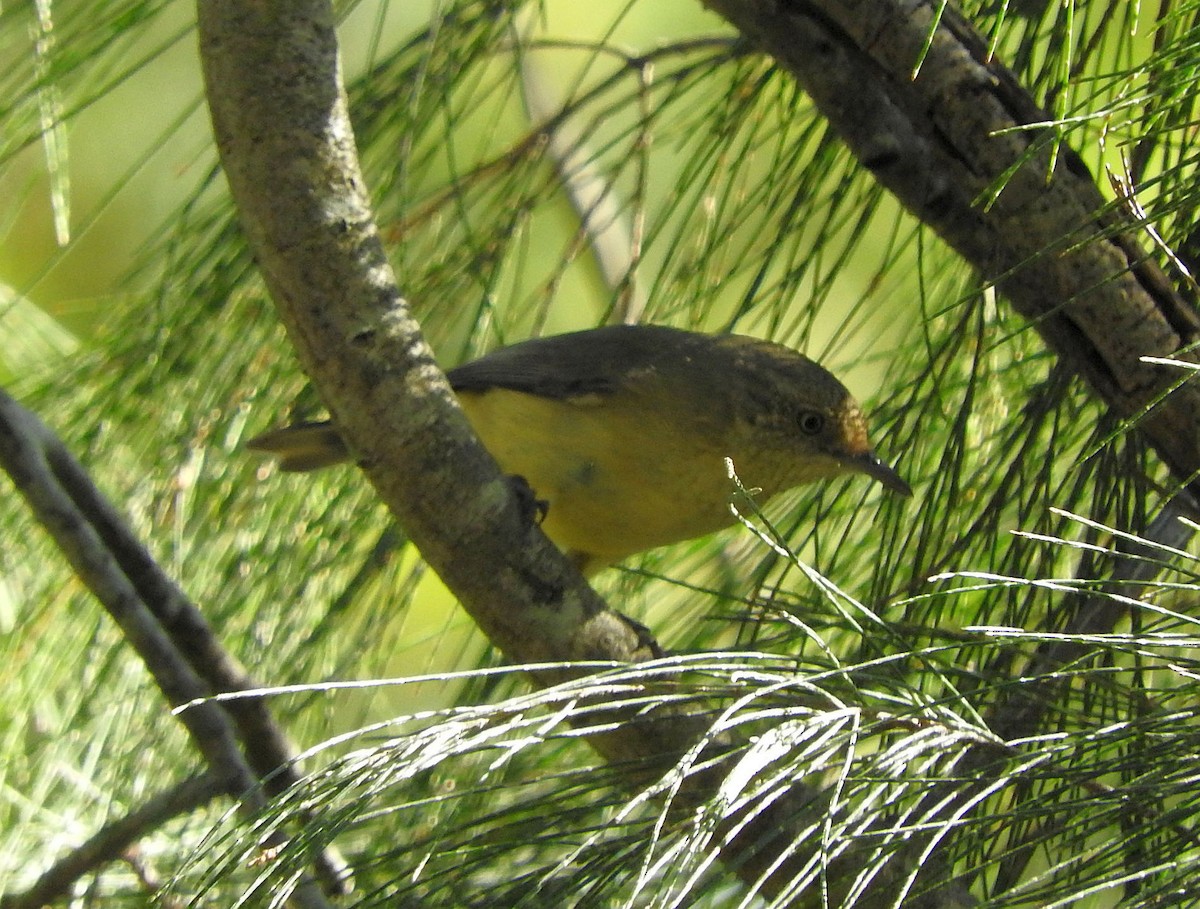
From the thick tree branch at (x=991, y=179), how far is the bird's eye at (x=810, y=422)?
783 millimetres

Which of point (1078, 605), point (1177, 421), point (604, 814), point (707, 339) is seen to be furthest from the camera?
point (707, 339)

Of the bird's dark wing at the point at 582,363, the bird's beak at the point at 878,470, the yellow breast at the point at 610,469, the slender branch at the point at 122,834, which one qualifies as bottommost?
the bird's beak at the point at 878,470

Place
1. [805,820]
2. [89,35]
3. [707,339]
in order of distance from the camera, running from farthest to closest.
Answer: [707,339]
[89,35]
[805,820]

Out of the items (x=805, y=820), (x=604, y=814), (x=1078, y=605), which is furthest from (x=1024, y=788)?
(x=604, y=814)

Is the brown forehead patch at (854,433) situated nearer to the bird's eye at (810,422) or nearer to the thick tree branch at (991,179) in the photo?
the bird's eye at (810,422)

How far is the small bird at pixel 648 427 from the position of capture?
2906 millimetres

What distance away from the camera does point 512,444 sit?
306 centimetres

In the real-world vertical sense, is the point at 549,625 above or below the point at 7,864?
below

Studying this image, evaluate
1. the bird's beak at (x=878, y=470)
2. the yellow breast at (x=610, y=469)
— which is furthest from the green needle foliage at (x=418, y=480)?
the yellow breast at (x=610, y=469)

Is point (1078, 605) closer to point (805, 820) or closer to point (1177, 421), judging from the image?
point (1177, 421)

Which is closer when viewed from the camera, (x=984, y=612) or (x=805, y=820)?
(x=805, y=820)

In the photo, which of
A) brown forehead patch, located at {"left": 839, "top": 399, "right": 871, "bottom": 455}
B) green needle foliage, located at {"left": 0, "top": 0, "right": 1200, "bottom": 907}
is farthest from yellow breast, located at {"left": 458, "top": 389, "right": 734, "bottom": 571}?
brown forehead patch, located at {"left": 839, "top": 399, "right": 871, "bottom": 455}

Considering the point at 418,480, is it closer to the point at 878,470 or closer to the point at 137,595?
the point at 137,595

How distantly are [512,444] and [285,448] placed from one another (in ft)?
1.64
